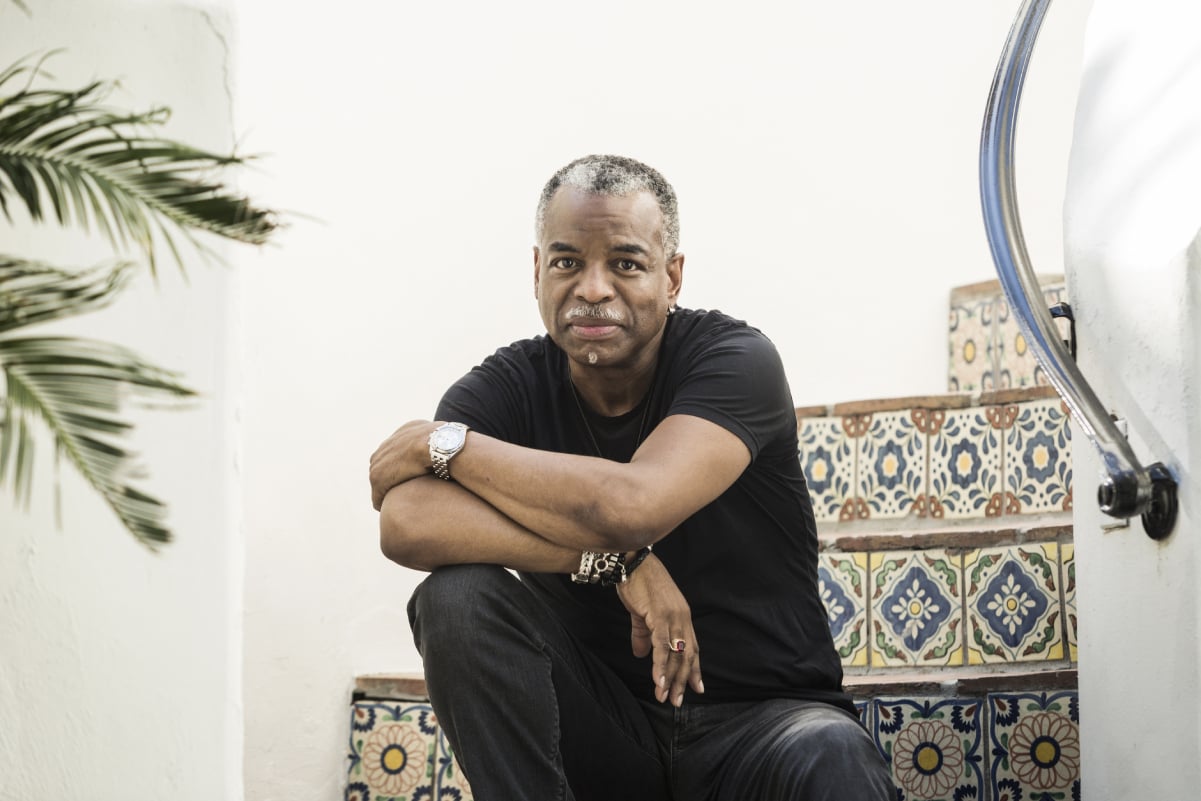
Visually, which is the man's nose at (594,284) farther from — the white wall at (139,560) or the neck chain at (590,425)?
the white wall at (139,560)

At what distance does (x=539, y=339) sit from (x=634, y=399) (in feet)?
0.87

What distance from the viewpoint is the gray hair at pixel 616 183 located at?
95.7 inches

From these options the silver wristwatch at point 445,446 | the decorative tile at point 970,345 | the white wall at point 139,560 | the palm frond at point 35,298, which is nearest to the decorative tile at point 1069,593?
the decorative tile at point 970,345

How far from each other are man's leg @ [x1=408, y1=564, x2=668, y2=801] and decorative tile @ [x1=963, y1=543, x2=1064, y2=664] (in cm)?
101

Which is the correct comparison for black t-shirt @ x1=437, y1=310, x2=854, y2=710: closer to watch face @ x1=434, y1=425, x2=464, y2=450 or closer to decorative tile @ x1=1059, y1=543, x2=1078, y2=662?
watch face @ x1=434, y1=425, x2=464, y2=450

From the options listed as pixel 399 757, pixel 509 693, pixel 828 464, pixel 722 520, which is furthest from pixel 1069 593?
pixel 399 757

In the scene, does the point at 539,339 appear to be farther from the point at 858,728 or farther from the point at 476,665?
the point at 858,728

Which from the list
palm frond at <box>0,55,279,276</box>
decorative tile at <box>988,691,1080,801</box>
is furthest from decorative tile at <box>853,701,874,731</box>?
palm frond at <box>0,55,279,276</box>

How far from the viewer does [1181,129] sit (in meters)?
2.08

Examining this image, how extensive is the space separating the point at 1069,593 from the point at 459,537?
135cm

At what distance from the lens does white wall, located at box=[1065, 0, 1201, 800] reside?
195cm

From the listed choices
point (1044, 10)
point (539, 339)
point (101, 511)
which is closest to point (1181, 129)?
point (1044, 10)

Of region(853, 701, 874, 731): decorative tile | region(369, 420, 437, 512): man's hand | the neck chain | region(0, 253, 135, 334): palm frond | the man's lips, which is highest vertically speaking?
the man's lips

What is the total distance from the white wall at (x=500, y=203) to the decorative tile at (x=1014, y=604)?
1339 mm
